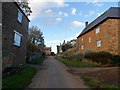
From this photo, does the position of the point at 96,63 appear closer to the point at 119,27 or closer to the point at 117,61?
the point at 117,61

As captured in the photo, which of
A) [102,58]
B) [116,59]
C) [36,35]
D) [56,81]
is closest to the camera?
[56,81]

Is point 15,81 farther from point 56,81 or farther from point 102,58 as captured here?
point 102,58

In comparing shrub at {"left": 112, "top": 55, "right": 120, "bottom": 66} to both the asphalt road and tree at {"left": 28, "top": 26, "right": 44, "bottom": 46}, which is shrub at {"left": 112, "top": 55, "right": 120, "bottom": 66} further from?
tree at {"left": 28, "top": 26, "right": 44, "bottom": 46}

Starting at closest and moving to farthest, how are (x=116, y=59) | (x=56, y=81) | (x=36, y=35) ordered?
(x=56, y=81) → (x=116, y=59) → (x=36, y=35)

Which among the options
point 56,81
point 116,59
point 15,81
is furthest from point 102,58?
point 15,81

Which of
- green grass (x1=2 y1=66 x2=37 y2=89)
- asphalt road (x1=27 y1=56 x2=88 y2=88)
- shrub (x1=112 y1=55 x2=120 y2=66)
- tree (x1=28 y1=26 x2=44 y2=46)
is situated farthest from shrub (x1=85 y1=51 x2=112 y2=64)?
tree (x1=28 y1=26 x2=44 y2=46)

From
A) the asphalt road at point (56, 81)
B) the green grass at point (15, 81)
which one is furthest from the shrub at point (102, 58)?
the green grass at point (15, 81)

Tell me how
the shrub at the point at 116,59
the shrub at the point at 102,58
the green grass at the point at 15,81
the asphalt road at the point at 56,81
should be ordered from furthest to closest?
1. the shrub at the point at 116,59
2. the shrub at the point at 102,58
3. the asphalt road at the point at 56,81
4. the green grass at the point at 15,81

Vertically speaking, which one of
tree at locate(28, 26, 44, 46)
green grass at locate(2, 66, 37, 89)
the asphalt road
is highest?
tree at locate(28, 26, 44, 46)

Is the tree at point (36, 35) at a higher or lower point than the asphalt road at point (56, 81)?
higher

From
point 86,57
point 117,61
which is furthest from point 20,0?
point 117,61

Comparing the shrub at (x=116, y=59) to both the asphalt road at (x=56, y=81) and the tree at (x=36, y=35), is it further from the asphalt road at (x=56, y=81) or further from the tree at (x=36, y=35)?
the tree at (x=36, y=35)

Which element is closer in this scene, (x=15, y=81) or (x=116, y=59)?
(x=15, y=81)

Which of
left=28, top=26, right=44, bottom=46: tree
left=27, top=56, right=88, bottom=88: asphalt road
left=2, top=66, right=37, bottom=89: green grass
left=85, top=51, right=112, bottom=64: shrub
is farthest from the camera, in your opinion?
left=28, top=26, right=44, bottom=46: tree
